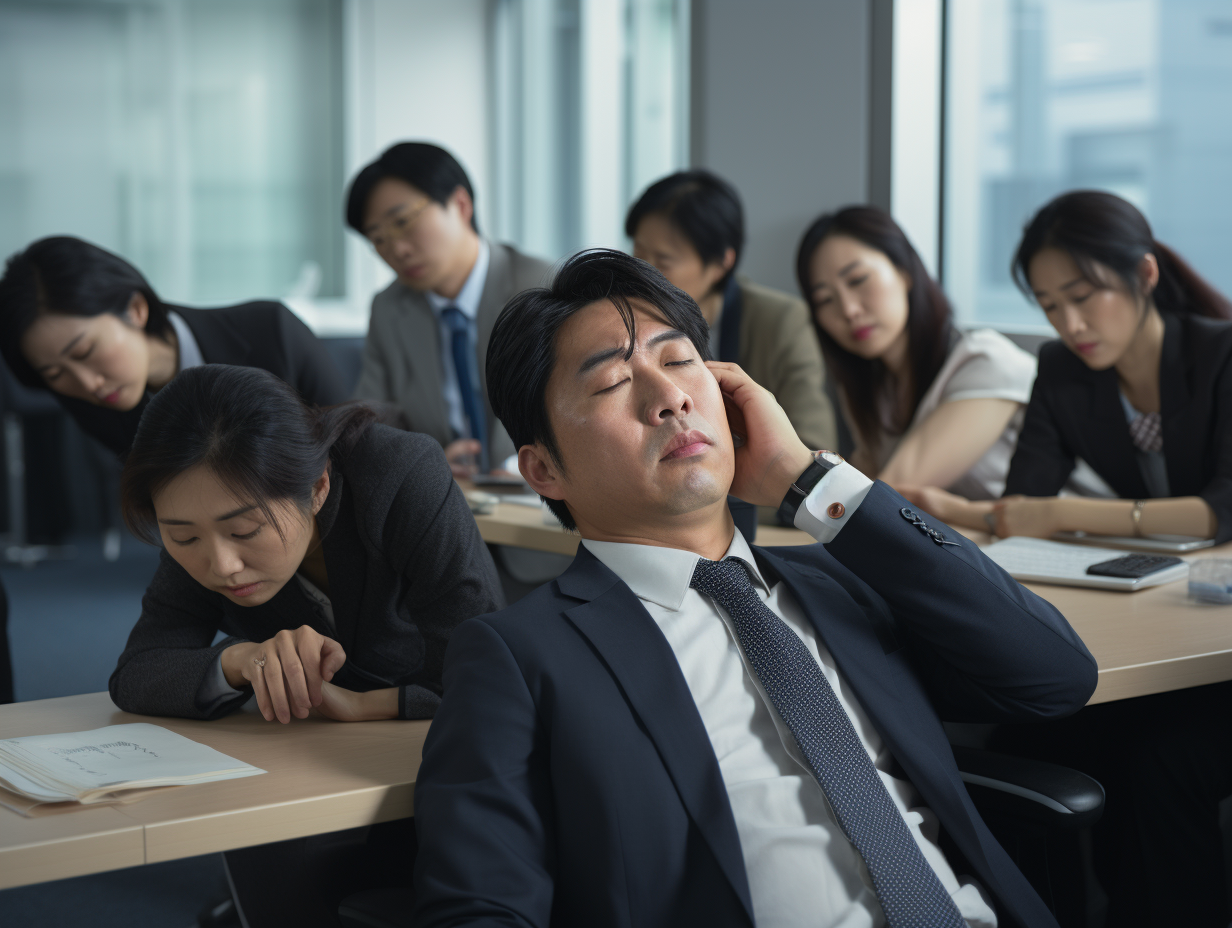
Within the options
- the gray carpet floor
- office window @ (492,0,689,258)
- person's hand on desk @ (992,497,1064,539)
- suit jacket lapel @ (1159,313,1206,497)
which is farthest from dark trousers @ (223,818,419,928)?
office window @ (492,0,689,258)

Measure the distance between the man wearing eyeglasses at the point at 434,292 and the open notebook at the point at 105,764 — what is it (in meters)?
1.84

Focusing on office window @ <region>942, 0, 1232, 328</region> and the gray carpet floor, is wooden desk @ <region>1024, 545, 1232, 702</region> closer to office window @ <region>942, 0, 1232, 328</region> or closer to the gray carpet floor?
the gray carpet floor

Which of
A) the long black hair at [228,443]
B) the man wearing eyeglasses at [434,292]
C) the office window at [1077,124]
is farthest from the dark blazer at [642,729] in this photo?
the office window at [1077,124]

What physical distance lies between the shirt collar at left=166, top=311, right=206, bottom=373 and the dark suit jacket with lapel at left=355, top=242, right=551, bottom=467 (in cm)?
85

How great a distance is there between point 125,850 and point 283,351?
187cm

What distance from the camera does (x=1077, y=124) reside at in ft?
11.7

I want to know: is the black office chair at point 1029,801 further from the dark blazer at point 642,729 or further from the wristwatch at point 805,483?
the wristwatch at point 805,483

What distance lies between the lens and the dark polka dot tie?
114 centimetres

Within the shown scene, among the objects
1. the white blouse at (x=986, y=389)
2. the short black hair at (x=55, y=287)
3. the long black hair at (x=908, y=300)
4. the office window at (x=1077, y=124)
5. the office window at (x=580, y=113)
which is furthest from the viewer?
the office window at (x=580, y=113)

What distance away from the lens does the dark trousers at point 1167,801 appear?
1.67 meters

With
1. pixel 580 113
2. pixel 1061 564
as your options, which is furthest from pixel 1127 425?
pixel 580 113

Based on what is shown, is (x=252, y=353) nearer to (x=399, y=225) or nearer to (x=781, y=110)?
(x=399, y=225)

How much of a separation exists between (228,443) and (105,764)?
40cm

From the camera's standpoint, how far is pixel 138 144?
21.1ft
